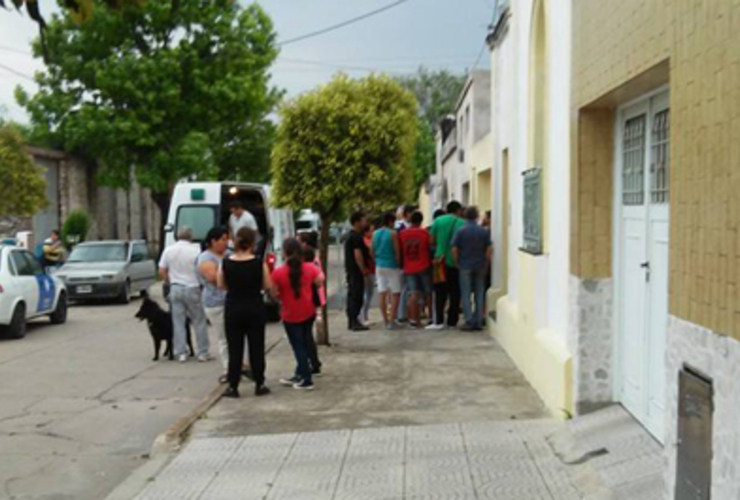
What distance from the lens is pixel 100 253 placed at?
2216cm

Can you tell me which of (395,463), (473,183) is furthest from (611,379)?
(473,183)

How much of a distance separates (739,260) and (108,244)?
20.3 m

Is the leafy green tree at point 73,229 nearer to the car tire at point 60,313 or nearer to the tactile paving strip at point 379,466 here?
the car tire at point 60,313

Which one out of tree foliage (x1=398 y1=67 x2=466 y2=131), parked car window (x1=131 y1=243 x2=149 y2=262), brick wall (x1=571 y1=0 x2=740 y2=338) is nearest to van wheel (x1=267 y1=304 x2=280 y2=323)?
parked car window (x1=131 y1=243 x2=149 y2=262)

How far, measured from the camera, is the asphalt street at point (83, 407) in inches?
270

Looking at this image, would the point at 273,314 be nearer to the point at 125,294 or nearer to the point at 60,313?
the point at 60,313

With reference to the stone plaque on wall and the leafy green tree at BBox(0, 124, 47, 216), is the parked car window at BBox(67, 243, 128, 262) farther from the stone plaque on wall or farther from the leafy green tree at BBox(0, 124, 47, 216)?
the stone plaque on wall

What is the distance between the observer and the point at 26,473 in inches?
271

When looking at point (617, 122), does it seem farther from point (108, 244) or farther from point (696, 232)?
point (108, 244)

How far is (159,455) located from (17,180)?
23997mm

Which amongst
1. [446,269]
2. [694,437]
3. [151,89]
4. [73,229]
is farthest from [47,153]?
[694,437]

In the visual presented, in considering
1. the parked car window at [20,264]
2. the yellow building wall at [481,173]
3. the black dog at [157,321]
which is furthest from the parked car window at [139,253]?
the black dog at [157,321]

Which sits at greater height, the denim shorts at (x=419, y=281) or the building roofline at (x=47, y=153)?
the building roofline at (x=47, y=153)

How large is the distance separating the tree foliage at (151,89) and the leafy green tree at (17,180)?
104 inches
